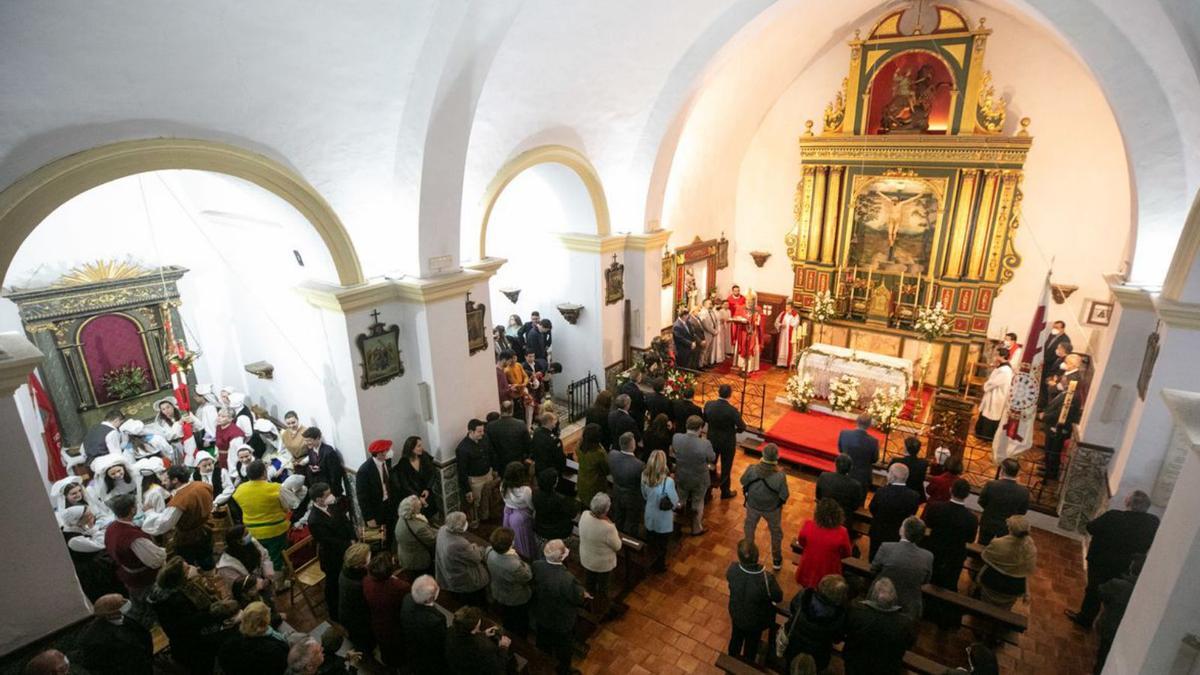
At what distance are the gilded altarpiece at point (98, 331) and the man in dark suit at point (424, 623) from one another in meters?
7.01

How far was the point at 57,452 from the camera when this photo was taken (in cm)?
773

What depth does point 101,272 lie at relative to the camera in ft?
26.7

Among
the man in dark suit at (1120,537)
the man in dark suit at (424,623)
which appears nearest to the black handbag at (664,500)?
the man in dark suit at (424,623)

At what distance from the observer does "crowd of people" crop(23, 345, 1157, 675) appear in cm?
414

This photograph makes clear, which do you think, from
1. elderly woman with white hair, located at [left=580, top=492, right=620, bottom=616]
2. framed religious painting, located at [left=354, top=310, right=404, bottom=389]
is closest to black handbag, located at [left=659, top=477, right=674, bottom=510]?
elderly woman with white hair, located at [left=580, top=492, right=620, bottom=616]

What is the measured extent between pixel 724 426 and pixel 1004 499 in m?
2.87

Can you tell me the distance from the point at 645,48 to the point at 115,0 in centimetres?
566

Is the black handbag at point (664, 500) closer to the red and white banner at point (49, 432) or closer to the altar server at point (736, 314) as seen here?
the altar server at point (736, 314)

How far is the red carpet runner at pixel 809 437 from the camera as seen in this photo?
8.73m

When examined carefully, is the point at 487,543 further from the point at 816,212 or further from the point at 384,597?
the point at 816,212

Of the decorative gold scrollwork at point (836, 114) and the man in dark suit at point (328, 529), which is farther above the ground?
the decorative gold scrollwork at point (836, 114)

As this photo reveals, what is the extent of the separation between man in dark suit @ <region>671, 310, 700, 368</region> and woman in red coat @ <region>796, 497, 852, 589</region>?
20.7ft

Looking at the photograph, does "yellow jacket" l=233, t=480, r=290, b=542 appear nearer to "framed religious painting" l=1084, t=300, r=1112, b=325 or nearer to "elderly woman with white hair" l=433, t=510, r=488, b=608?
"elderly woman with white hair" l=433, t=510, r=488, b=608

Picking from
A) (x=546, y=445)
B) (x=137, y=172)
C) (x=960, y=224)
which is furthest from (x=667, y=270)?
(x=137, y=172)
